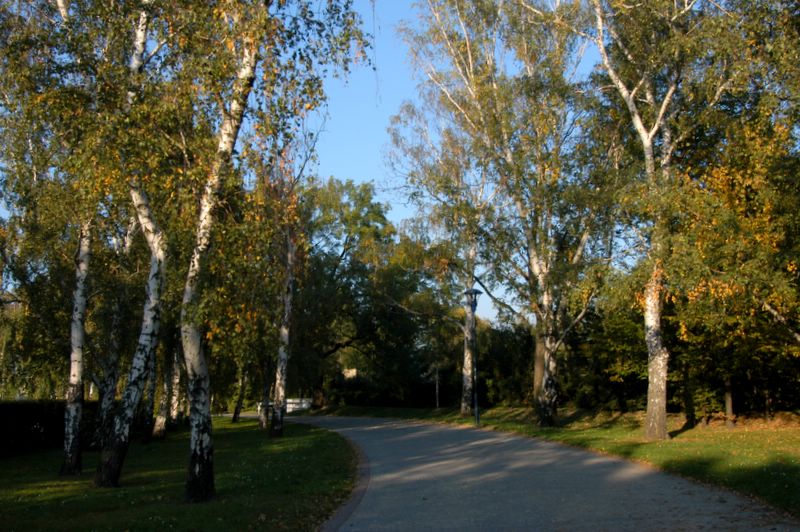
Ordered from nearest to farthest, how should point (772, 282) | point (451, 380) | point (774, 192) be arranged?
point (772, 282) → point (774, 192) → point (451, 380)

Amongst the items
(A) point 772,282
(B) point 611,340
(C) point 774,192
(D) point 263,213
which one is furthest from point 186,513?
(B) point 611,340

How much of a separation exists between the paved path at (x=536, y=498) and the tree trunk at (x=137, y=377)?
4265mm

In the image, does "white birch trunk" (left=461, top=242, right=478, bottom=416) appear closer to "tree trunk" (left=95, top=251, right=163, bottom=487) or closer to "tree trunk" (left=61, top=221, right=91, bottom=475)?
"tree trunk" (left=61, top=221, right=91, bottom=475)

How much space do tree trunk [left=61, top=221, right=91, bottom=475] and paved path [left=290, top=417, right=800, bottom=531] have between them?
21.1 ft

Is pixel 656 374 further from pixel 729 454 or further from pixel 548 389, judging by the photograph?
pixel 548 389

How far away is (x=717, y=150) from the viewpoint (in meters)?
20.1

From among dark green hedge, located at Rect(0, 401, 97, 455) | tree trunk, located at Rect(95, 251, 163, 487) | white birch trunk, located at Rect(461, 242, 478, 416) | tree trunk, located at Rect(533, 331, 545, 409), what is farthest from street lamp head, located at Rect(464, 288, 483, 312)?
tree trunk, located at Rect(95, 251, 163, 487)

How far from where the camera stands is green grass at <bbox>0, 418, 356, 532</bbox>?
8.49 metres

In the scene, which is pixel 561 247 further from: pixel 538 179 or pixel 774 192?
pixel 774 192

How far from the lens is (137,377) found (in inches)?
471

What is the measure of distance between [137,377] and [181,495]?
2.31 metres

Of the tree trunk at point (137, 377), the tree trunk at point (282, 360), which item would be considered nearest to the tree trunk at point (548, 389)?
the tree trunk at point (282, 360)

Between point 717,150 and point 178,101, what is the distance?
16260mm

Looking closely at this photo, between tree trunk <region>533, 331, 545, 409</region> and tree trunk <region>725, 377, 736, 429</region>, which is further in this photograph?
tree trunk <region>533, 331, 545, 409</region>
